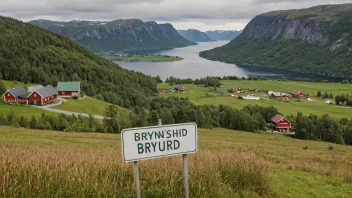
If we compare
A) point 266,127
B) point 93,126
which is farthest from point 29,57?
point 266,127

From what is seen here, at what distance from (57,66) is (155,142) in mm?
134088

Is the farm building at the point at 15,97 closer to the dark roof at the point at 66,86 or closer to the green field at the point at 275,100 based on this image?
the dark roof at the point at 66,86

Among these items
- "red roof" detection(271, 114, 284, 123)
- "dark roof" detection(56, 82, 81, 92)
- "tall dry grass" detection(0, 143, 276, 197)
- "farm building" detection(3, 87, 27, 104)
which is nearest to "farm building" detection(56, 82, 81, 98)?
"dark roof" detection(56, 82, 81, 92)

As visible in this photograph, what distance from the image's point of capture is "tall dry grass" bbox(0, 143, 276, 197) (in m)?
7.01

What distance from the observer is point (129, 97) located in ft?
394

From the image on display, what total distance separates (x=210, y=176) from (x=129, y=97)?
113442 mm

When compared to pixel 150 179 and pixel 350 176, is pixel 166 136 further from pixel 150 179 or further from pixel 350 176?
pixel 350 176

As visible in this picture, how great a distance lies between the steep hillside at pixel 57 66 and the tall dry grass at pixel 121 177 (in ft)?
320

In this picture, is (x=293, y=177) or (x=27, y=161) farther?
(x=293, y=177)

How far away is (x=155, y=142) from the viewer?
21.4ft

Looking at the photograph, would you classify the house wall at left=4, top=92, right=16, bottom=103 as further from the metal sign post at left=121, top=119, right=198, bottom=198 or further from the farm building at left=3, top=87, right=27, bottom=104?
the metal sign post at left=121, top=119, right=198, bottom=198

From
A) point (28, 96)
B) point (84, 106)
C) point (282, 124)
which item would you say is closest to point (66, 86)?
point (84, 106)

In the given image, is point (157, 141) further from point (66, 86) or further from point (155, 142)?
point (66, 86)

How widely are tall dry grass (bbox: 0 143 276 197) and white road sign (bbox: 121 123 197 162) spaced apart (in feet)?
4.91
